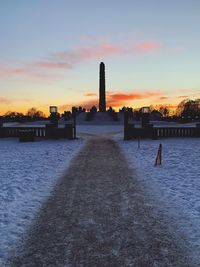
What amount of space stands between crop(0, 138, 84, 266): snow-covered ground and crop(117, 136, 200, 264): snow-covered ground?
125 inches

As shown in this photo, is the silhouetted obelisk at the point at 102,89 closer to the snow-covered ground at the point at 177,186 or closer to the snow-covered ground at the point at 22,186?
the snow-covered ground at the point at 22,186

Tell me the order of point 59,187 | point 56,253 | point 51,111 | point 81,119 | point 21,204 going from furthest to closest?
point 81,119
point 51,111
point 59,187
point 21,204
point 56,253

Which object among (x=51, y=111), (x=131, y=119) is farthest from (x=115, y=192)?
(x=131, y=119)

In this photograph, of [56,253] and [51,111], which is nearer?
[56,253]

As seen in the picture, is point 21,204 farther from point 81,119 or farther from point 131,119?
point 81,119

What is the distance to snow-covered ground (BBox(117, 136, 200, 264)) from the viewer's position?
282 inches

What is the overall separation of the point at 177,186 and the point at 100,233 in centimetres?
482

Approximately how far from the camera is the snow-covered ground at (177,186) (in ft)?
23.5

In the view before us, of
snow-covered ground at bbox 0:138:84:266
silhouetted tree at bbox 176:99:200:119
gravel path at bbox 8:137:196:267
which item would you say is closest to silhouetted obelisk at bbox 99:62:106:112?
snow-covered ground at bbox 0:138:84:266

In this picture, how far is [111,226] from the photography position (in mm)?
7008

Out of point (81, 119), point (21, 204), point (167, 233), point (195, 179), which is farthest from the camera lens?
point (81, 119)

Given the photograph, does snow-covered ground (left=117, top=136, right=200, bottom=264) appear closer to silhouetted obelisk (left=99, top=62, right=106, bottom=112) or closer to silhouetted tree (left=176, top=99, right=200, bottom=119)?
silhouetted obelisk (left=99, top=62, right=106, bottom=112)

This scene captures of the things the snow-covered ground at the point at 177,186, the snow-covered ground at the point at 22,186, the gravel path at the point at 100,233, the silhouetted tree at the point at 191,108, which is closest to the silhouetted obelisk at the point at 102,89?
the snow-covered ground at the point at 22,186

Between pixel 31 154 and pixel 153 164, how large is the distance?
7.05 m
